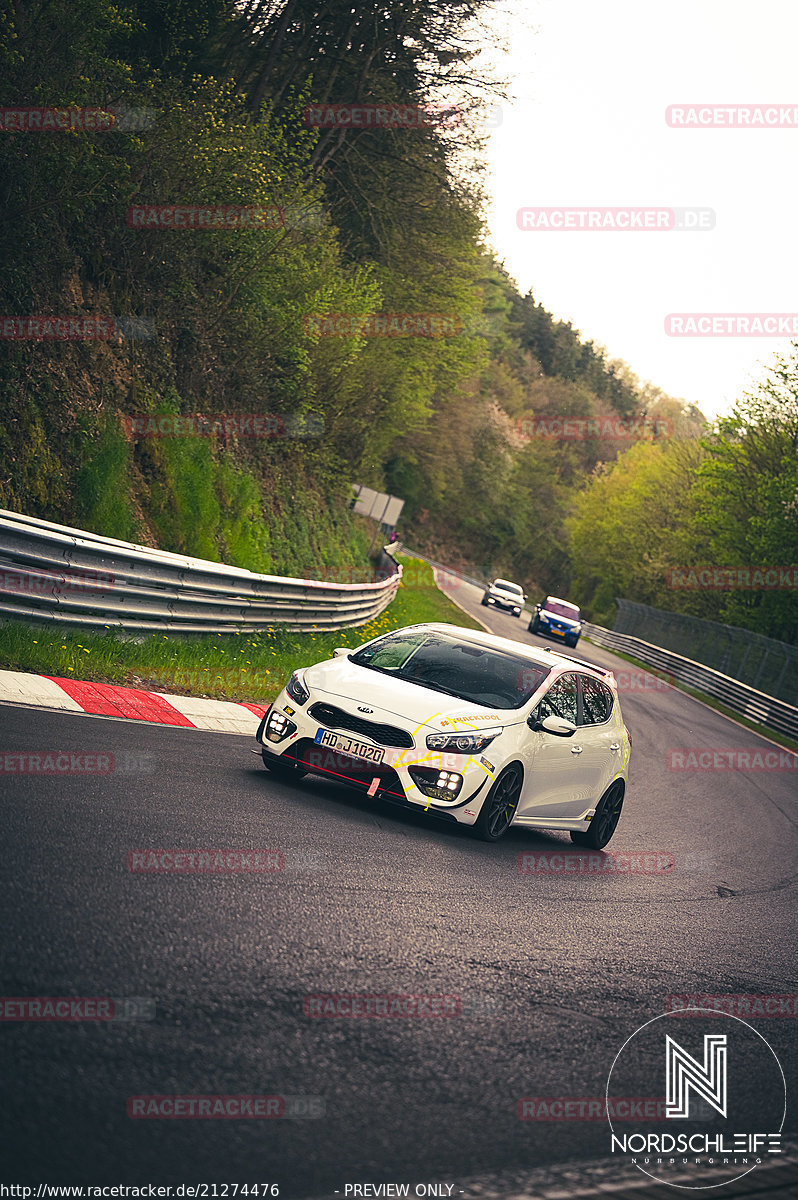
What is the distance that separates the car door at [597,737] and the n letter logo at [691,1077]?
190 inches

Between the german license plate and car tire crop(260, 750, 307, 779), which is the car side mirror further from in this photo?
car tire crop(260, 750, 307, 779)

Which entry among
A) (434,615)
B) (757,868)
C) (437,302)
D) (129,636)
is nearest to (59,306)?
(129,636)

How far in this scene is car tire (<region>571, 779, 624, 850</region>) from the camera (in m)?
10.2

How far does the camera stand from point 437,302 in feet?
129

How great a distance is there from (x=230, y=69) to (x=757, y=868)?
76.3 ft
